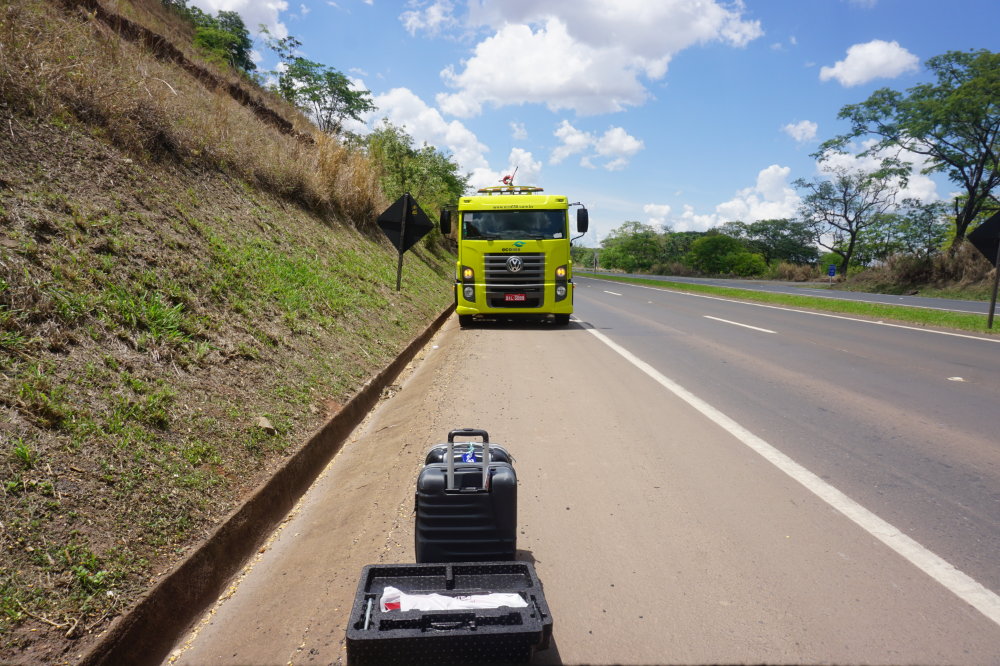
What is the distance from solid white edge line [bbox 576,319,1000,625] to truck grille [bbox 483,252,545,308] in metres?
7.25

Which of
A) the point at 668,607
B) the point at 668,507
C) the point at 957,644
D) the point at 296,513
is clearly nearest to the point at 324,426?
the point at 296,513

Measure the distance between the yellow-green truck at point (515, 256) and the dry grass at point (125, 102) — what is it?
3411 mm

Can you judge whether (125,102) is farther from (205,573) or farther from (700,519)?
(700,519)

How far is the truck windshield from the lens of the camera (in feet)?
41.4

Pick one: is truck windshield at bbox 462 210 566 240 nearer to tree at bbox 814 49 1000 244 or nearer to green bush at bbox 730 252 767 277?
tree at bbox 814 49 1000 244

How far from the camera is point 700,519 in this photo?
3383 mm

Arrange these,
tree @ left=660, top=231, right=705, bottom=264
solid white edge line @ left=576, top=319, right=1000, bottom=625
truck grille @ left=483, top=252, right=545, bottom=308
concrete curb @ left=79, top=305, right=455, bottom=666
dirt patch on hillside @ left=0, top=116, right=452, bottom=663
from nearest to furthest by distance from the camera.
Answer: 1. concrete curb @ left=79, top=305, right=455, bottom=666
2. dirt patch on hillside @ left=0, top=116, right=452, bottom=663
3. solid white edge line @ left=576, top=319, right=1000, bottom=625
4. truck grille @ left=483, top=252, right=545, bottom=308
5. tree @ left=660, top=231, right=705, bottom=264

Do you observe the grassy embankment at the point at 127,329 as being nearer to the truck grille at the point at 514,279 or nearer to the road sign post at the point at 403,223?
the road sign post at the point at 403,223

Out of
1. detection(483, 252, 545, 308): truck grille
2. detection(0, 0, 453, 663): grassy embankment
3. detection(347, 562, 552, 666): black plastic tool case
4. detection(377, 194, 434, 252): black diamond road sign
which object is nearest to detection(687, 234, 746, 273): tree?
detection(483, 252, 545, 308): truck grille

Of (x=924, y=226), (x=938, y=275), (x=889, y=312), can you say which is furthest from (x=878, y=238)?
(x=889, y=312)

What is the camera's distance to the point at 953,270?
1176 inches

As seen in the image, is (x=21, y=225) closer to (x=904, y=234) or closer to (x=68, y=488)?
(x=68, y=488)

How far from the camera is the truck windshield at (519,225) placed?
12.6 m

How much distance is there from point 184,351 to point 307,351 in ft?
5.63
